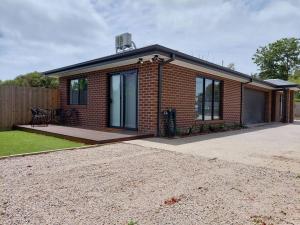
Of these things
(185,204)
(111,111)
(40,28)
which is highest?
(40,28)

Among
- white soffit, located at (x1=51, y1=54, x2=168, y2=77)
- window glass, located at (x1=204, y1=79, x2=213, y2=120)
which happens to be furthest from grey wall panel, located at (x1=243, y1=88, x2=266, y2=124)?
white soffit, located at (x1=51, y1=54, x2=168, y2=77)

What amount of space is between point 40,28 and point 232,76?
8.69 metres

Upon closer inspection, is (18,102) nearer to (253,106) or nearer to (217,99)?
(217,99)

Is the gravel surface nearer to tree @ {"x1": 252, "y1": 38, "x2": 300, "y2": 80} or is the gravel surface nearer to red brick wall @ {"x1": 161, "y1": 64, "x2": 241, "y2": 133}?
red brick wall @ {"x1": 161, "y1": 64, "x2": 241, "y2": 133}

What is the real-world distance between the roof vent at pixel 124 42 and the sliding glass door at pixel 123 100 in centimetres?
221

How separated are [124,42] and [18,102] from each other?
5.32 metres

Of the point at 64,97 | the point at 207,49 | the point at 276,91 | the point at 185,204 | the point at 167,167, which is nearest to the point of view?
the point at 185,204

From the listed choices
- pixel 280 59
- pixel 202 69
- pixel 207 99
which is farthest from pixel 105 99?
pixel 280 59

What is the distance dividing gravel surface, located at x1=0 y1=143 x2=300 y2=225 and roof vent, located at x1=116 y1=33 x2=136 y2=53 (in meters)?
7.70

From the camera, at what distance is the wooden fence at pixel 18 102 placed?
1122 cm

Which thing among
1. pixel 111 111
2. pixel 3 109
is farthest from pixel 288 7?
pixel 3 109

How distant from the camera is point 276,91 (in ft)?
63.2

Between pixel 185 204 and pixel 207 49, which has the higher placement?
pixel 207 49

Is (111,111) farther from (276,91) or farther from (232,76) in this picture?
(276,91)
